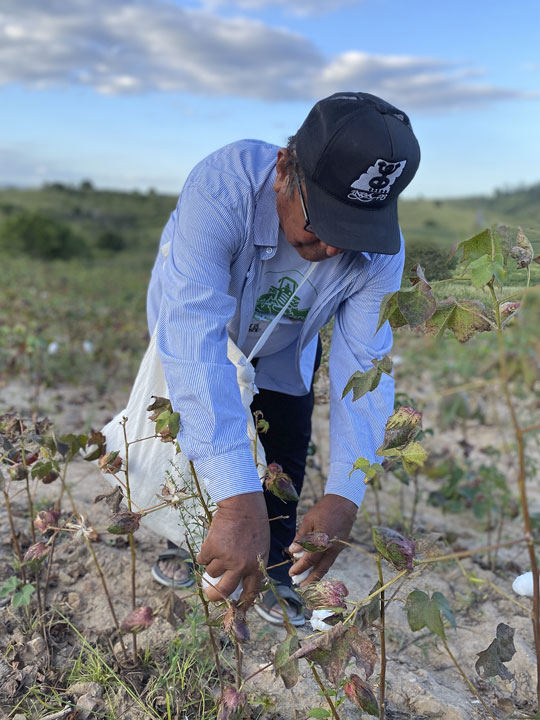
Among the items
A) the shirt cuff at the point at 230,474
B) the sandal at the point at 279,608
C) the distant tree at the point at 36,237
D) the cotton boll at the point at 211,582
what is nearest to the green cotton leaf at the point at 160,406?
the shirt cuff at the point at 230,474

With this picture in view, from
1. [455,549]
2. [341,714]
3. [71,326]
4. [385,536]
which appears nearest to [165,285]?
[385,536]

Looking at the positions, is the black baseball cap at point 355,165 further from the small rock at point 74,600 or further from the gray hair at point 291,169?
the small rock at point 74,600

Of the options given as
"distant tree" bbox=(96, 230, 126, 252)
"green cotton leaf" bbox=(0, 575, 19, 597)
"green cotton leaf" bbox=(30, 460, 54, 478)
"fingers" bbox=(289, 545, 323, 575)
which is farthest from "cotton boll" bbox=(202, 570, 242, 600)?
"distant tree" bbox=(96, 230, 126, 252)

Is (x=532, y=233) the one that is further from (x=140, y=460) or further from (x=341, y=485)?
(x=140, y=460)

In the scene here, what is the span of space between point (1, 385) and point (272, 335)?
246 cm

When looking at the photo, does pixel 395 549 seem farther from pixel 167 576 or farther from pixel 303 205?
pixel 167 576

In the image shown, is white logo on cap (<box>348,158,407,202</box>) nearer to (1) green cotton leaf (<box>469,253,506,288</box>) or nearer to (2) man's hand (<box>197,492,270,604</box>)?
(1) green cotton leaf (<box>469,253,506,288</box>)

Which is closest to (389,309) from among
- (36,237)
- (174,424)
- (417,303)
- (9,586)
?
(417,303)

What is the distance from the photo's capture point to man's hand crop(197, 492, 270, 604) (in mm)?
1338

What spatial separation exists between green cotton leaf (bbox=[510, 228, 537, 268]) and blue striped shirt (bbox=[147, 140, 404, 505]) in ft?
2.18

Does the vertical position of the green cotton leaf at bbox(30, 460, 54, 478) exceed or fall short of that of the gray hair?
it falls short

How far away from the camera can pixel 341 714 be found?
161 cm

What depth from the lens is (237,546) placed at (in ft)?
4.38

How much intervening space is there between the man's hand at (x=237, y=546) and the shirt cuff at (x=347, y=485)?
0.33m
